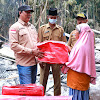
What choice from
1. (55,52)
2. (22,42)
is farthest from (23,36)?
(55,52)

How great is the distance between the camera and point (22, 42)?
8.43ft

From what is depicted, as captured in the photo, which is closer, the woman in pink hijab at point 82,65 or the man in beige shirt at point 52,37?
the woman in pink hijab at point 82,65

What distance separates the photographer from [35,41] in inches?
107

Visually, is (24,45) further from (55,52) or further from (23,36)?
(55,52)

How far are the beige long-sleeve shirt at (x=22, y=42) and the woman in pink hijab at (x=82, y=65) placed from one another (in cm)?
71

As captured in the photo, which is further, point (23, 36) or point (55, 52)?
point (23, 36)

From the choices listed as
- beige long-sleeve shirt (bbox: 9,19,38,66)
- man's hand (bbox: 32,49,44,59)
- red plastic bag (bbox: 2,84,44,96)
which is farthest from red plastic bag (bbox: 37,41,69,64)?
red plastic bag (bbox: 2,84,44,96)

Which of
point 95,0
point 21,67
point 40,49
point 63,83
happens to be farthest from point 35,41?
point 95,0

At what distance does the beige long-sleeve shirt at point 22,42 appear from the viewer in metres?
2.46

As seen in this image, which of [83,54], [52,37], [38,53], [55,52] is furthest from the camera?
[52,37]

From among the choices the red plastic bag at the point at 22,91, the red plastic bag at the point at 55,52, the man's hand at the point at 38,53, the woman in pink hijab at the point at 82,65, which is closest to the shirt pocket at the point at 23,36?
the man's hand at the point at 38,53

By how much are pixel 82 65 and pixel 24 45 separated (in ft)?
3.42

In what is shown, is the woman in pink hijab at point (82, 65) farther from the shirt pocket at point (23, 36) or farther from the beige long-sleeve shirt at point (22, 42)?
the shirt pocket at point (23, 36)

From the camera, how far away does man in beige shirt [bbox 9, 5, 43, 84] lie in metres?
2.47
